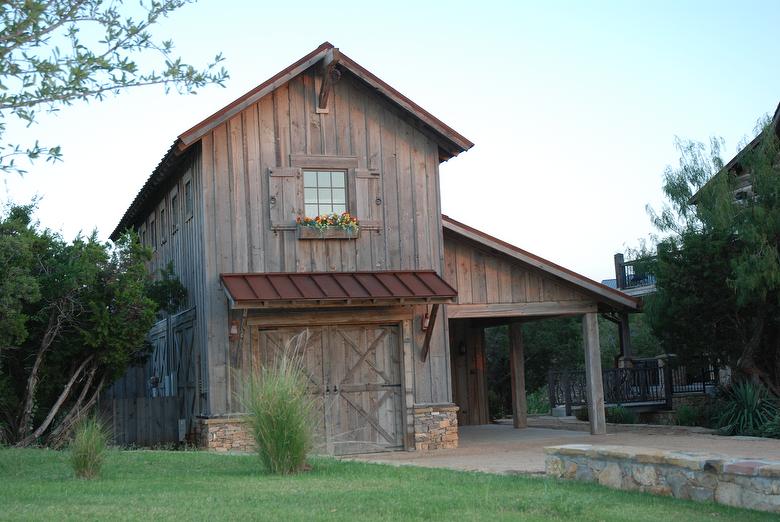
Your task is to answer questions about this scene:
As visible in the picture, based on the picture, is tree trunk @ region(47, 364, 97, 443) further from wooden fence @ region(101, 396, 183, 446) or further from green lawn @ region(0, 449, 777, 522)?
green lawn @ region(0, 449, 777, 522)

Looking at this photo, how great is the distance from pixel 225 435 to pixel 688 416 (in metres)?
9.34

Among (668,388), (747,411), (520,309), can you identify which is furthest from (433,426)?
(668,388)

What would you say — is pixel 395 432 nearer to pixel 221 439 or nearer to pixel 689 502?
pixel 221 439

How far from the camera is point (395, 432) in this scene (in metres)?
16.6

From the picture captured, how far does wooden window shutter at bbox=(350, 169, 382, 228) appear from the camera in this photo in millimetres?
16500

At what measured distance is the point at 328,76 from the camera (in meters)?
16.1

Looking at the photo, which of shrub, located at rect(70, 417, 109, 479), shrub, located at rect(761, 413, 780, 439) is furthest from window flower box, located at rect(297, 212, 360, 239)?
shrub, located at rect(761, 413, 780, 439)

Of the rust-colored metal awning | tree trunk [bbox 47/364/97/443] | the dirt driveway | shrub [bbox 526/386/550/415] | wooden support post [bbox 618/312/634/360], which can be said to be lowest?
the dirt driveway

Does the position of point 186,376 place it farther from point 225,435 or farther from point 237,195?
point 237,195

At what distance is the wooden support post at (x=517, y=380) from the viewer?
A: 22.1 meters

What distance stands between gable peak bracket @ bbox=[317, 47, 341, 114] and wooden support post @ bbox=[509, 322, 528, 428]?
8.08 meters

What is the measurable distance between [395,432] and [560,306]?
408 centimetres

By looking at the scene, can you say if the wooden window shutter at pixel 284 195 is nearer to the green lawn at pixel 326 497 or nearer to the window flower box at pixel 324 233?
the window flower box at pixel 324 233

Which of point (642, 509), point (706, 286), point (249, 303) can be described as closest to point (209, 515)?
point (642, 509)
